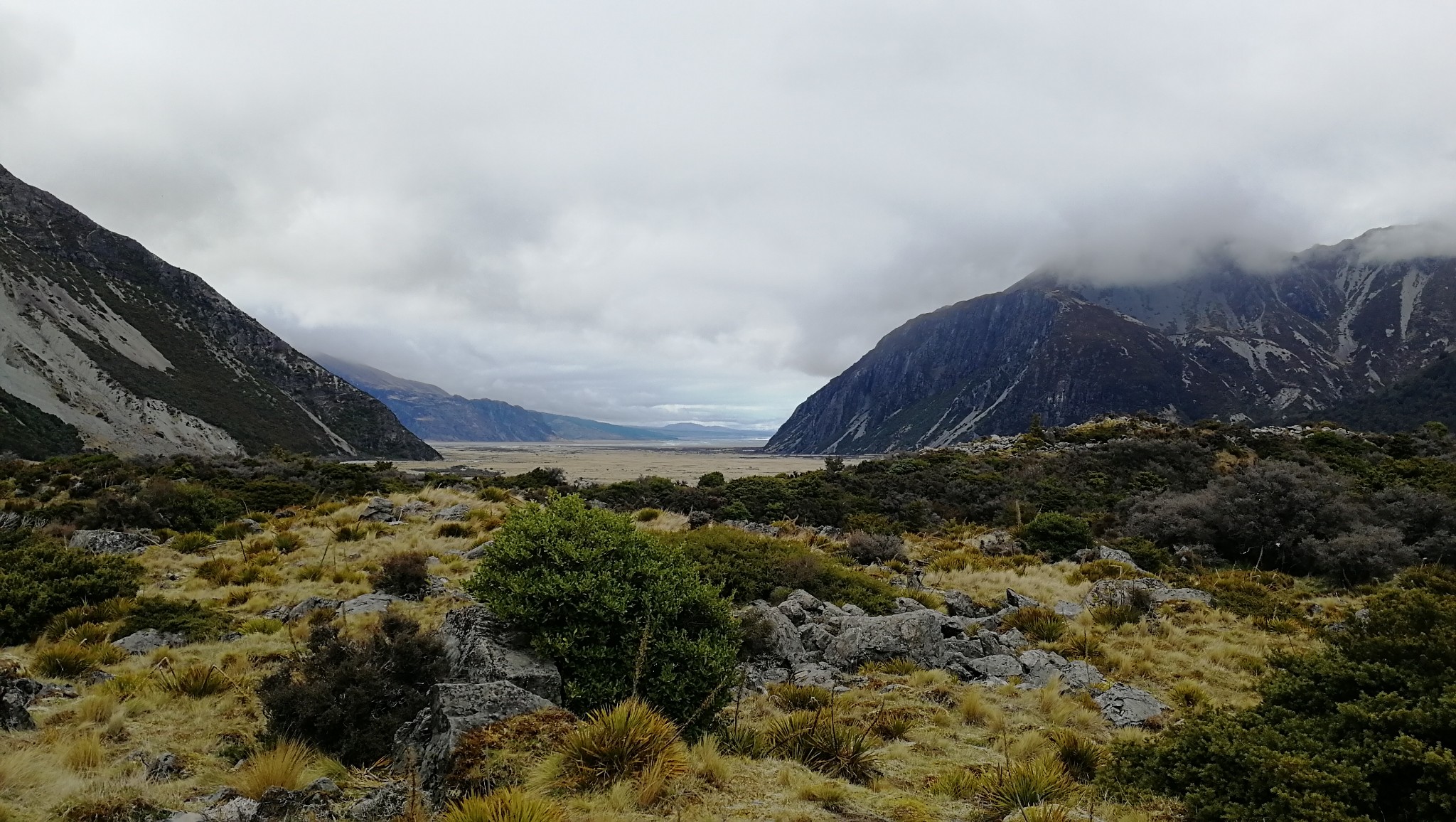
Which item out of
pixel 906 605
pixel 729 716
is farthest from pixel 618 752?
pixel 906 605

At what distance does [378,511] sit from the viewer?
748 inches

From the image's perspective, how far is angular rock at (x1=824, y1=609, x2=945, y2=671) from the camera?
995 centimetres

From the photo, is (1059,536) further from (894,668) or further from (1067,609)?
(894,668)

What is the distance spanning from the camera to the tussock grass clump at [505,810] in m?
3.55

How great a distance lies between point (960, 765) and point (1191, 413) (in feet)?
657

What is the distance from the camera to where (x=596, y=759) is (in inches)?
183

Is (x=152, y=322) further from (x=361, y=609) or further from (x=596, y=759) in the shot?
(x=596, y=759)

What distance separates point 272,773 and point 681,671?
3406 millimetres

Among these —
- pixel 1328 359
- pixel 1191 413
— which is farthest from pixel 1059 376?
pixel 1328 359

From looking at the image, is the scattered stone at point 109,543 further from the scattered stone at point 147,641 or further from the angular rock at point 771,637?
the angular rock at point 771,637

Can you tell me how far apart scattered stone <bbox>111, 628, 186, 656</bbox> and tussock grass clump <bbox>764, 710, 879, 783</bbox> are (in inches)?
337

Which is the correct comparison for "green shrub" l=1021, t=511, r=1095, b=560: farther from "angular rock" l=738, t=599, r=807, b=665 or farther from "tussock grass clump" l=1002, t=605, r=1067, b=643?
Answer: "angular rock" l=738, t=599, r=807, b=665

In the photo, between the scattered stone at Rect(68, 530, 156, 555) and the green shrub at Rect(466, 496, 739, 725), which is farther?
the scattered stone at Rect(68, 530, 156, 555)

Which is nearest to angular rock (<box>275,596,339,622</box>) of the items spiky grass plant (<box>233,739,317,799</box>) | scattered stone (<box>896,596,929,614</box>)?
spiky grass plant (<box>233,739,317,799</box>)
